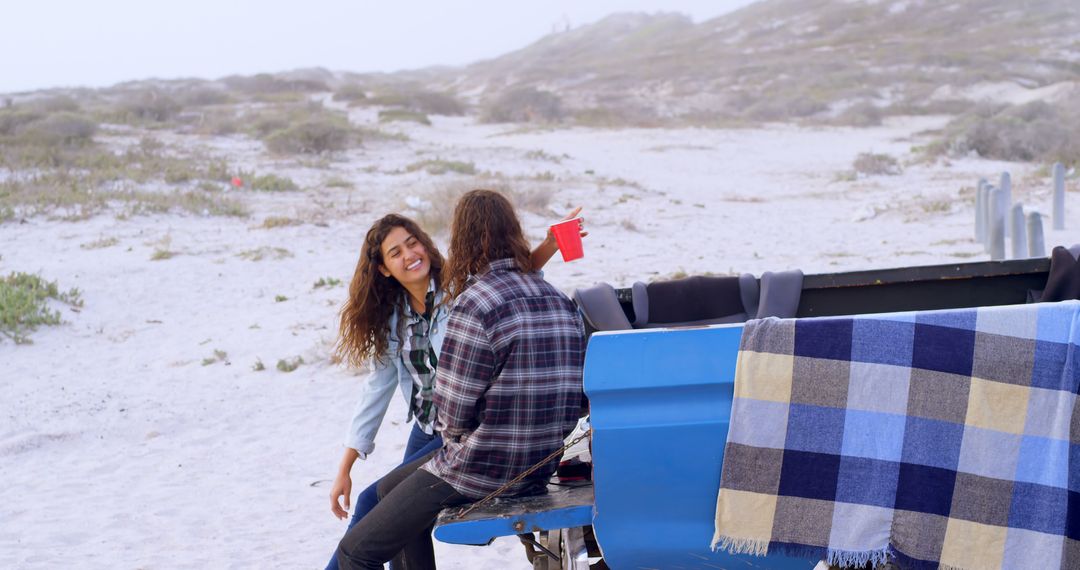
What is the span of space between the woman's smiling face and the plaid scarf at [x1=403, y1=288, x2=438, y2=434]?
0.08 meters

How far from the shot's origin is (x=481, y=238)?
119 inches

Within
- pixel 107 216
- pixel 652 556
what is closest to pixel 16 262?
pixel 107 216

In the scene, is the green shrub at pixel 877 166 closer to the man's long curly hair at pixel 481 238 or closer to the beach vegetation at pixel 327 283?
the beach vegetation at pixel 327 283

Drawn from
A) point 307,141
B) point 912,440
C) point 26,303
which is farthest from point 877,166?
point 912,440

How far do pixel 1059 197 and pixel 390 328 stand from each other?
10.7m

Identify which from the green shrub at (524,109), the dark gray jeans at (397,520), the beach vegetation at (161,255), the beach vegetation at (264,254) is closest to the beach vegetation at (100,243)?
the beach vegetation at (161,255)

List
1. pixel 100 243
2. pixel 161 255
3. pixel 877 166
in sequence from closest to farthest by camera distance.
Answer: pixel 161 255 < pixel 100 243 < pixel 877 166

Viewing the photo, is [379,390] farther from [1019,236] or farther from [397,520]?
[1019,236]

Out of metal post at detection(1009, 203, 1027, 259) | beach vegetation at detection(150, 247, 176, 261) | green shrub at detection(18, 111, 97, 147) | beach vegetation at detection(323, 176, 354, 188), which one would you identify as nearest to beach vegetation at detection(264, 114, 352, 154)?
green shrub at detection(18, 111, 97, 147)

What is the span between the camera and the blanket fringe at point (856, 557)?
2633 millimetres

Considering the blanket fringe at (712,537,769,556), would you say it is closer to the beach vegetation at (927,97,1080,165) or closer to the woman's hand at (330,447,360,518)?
the woman's hand at (330,447,360,518)

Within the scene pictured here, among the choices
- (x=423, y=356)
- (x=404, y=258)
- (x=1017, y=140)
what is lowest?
(x=1017, y=140)

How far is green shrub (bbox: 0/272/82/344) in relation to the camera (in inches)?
353

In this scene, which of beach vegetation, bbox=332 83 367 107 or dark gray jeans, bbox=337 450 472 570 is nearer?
dark gray jeans, bbox=337 450 472 570
